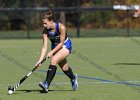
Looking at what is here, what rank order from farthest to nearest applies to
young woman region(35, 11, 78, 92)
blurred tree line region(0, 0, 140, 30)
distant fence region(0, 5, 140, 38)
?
blurred tree line region(0, 0, 140, 30) → distant fence region(0, 5, 140, 38) → young woman region(35, 11, 78, 92)

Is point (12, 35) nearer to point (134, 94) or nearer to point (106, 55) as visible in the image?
point (106, 55)

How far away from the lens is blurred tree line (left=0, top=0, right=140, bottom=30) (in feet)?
129

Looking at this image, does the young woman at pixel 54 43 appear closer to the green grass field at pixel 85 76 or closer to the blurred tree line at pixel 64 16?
the green grass field at pixel 85 76

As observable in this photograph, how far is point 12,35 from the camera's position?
131 feet

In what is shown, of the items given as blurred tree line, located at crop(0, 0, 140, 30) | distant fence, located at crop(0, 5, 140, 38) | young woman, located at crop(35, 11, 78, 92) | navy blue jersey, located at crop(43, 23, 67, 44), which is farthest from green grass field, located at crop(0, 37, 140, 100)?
blurred tree line, located at crop(0, 0, 140, 30)

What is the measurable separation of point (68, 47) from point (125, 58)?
9830 mm

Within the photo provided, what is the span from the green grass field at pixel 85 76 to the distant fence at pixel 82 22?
12.0 metres

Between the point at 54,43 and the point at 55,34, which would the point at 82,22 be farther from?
the point at 55,34

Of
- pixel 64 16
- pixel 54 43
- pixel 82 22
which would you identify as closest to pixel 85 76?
pixel 54 43

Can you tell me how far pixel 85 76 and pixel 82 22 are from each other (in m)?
28.2

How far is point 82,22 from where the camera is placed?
44.0 meters

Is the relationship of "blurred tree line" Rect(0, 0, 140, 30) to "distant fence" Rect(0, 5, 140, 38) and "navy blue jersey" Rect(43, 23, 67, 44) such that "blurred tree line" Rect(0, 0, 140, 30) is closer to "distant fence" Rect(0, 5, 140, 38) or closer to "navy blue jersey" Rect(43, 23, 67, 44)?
"distant fence" Rect(0, 5, 140, 38)

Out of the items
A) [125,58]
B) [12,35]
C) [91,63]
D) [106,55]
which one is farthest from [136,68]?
[12,35]

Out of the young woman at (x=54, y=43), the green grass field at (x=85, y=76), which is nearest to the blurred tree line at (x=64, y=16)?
the green grass field at (x=85, y=76)
